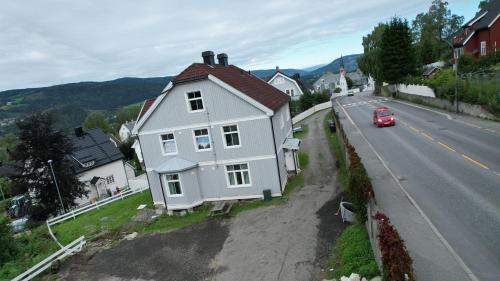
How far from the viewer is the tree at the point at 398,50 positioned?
53.1 metres

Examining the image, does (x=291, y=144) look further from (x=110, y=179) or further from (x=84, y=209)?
(x=110, y=179)

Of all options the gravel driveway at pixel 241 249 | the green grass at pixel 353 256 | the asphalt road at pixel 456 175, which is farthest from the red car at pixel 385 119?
the green grass at pixel 353 256

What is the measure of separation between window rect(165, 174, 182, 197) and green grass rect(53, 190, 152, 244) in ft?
12.7

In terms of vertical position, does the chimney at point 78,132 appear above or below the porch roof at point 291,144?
above

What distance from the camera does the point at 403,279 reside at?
7.12 metres

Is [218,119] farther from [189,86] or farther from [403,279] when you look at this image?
[403,279]

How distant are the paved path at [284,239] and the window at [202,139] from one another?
5.22 metres

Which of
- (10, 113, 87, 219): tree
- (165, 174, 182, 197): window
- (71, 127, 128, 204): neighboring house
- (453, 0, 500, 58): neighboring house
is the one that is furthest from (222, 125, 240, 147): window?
(453, 0, 500, 58): neighboring house

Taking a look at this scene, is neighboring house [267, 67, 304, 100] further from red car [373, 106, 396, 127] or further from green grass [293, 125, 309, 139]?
red car [373, 106, 396, 127]

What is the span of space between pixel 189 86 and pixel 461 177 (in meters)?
15.7

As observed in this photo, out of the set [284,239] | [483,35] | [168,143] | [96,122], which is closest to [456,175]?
[284,239]

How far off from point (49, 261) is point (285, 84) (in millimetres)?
56648

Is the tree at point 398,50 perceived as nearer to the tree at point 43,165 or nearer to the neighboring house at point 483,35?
the neighboring house at point 483,35

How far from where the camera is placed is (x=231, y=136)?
20.2m
